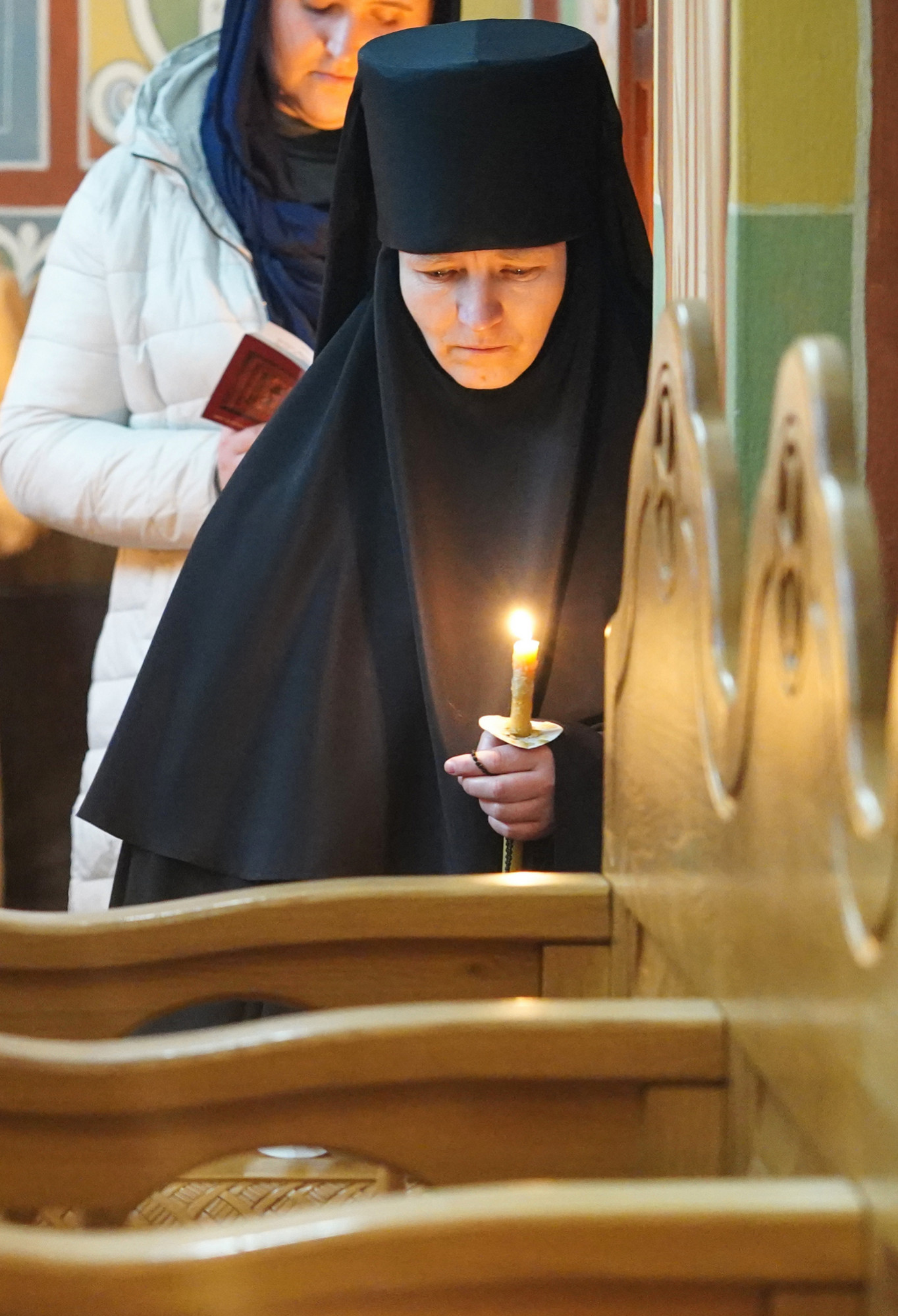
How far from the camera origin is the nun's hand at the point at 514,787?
57.2 inches

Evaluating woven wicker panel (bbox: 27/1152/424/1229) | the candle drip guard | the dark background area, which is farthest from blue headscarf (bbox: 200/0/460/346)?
woven wicker panel (bbox: 27/1152/424/1229)

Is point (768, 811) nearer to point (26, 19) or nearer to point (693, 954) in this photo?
point (693, 954)

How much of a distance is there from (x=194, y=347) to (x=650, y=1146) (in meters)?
1.88

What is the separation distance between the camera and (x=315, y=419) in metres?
1.74

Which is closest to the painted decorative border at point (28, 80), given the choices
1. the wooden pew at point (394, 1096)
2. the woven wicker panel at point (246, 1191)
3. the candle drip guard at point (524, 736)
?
the candle drip guard at point (524, 736)

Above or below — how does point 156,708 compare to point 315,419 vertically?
below

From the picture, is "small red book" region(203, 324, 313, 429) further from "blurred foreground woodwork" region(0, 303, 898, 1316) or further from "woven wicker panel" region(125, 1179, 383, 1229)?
"blurred foreground woodwork" region(0, 303, 898, 1316)

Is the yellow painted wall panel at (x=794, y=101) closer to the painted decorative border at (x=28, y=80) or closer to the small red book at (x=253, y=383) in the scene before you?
the small red book at (x=253, y=383)

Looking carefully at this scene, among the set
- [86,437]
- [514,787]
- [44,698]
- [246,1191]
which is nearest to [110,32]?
[86,437]

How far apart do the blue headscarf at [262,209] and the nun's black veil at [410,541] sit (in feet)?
2.10

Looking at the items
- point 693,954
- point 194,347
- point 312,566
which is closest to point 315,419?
point 312,566

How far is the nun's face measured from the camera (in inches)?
62.1

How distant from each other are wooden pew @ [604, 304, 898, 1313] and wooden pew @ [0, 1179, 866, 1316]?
30 millimetres

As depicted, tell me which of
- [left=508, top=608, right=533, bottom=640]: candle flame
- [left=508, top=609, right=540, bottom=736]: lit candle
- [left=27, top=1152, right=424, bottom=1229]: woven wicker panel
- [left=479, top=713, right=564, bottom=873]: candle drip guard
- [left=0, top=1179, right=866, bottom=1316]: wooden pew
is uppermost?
[left=508, top=608, right=533, bottom=640]: candle flame
